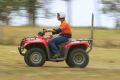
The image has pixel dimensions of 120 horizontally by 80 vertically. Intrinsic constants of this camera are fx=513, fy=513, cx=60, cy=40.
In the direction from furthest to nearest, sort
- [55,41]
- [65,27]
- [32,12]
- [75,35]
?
[32,12] < [75,35] < [55,41] < [65,27]

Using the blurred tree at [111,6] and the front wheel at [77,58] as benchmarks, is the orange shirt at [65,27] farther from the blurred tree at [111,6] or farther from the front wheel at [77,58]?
the blurred tree at [111,6]

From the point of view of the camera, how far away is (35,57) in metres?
17.9

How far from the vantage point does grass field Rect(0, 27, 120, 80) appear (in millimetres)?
14727

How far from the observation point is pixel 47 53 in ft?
58.6

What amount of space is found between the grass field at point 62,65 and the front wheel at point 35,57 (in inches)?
11.5

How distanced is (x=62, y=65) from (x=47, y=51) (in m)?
1.99

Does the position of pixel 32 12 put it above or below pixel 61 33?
below

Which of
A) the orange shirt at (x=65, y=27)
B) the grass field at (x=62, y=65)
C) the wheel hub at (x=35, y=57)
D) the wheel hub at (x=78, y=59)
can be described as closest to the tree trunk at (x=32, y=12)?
the grass field at (x=62, y=65)

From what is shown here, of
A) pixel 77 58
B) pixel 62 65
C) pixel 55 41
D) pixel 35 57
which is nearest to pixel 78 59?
pixel 77 58

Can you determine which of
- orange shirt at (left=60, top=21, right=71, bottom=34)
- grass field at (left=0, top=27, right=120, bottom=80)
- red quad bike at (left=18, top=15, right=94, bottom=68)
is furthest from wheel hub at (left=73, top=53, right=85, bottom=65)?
orange shirt at (left=60, top=21, right=71, bottom=34)

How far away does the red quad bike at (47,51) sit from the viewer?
17734mm

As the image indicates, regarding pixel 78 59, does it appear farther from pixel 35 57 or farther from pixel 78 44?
pixel 35 57

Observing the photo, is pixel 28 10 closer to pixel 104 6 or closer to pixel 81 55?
pixel 104 6

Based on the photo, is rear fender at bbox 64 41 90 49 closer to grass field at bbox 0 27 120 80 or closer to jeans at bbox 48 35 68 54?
jeans at bbox 48 35 68 54
